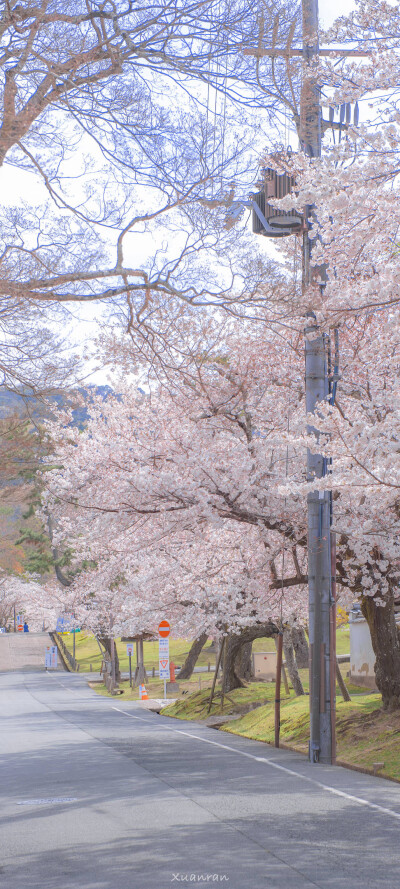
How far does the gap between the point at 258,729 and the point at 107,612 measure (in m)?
27.9

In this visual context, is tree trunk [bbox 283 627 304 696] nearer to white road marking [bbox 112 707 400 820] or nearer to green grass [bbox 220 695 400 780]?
green grass [bbox 220 695 400 780]

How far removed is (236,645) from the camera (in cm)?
2889

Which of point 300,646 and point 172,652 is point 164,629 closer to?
point 300,646

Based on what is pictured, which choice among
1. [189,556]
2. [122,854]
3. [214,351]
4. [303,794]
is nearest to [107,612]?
[189,556]

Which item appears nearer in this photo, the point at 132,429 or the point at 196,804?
the point at 196,804

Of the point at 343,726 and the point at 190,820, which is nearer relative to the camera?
the point at 190,820

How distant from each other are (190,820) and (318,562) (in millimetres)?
6577

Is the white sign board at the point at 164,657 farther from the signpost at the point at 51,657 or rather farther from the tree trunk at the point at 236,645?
the signpost at the point at 51,657

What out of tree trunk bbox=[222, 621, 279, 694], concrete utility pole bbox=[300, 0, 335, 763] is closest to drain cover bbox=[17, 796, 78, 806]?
concrete utility pole bbox=[300, 0, 335, 763]

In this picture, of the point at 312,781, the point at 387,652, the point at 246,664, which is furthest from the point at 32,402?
the point at 246,664

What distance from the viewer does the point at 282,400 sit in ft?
57.7

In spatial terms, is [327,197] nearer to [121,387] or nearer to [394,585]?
[394,585]

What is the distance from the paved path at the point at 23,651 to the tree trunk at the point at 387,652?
58930 millimetres

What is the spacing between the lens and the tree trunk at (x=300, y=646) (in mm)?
33469
